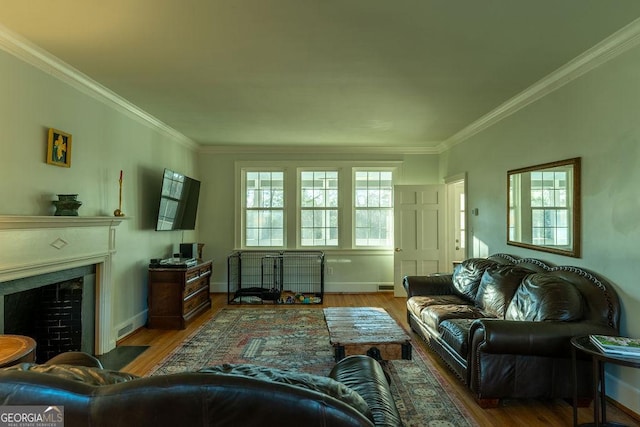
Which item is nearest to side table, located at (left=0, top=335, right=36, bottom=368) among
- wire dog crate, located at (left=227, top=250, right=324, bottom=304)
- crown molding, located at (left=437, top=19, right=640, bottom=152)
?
crown molding, located at (left=437, top=19, right=640, bottom=152)

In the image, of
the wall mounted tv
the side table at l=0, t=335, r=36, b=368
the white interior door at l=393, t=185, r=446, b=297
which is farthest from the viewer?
the white interior door at l=393, t=185, r=446, b=297

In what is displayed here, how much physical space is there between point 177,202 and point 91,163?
1.63 metres

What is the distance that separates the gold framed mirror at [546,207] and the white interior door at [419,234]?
2.09 meters

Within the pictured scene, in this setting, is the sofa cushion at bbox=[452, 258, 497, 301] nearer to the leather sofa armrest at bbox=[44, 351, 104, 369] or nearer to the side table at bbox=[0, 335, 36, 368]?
the leather sofa armrest at bbox=[44, 351, 104, 369]

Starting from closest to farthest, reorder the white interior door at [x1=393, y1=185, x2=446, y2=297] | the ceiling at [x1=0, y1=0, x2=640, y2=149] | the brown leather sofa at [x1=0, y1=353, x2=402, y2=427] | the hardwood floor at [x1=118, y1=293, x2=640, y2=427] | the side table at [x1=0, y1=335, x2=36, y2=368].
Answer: the brown leather sofa at [x1=0, y1=353, x2=402, y2=427], the side table at [x1=0, y1=335, x2=36, y2=368], the ceiling at [x1=0, y1=0, x2=640, y2=149], the hardwood floor at [x1=118, y1=293, x2=640, y2=427], the white interior door at [x1=393, y1=185, x2=446, y2=297]

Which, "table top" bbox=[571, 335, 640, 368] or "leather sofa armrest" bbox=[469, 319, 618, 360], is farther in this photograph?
"leather sofa armrest" bbox=[469, 319, 618, 360]

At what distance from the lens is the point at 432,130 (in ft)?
17.1

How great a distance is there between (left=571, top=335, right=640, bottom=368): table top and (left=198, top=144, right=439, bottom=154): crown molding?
14.8 feet

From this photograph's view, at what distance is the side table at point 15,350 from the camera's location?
1.66 m

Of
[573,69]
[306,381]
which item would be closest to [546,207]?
[573,69]

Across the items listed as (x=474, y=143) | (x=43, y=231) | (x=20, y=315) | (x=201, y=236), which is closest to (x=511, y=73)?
(x=474, y=143)

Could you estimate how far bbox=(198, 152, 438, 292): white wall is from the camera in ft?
21.0

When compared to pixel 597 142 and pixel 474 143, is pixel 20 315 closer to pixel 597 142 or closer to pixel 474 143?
pixel 597 142

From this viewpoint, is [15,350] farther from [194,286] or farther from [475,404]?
[194,286]
